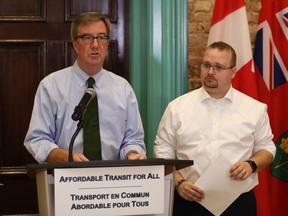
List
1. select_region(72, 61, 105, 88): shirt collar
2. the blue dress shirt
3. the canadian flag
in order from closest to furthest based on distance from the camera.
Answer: the blue dress shirt, select_region(72, 61, 105, 88): shirt collar, the canadian flag

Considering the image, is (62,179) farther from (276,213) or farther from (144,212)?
(276,213)

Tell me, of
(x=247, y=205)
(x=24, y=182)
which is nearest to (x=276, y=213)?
(x=247, y=205)

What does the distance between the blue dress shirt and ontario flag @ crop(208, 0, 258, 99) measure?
88cm

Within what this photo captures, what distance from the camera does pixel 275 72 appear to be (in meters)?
3.21

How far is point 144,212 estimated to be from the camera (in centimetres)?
178

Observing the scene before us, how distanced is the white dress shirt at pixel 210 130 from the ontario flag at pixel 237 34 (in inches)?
16.6

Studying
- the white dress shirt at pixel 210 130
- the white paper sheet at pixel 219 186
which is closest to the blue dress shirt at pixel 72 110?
the white dress shirt at pixel 210 130

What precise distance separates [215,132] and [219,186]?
0.96 ft

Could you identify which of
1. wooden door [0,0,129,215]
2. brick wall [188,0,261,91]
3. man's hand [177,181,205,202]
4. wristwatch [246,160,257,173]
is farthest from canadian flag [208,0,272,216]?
wooden door [0,0,129,215]

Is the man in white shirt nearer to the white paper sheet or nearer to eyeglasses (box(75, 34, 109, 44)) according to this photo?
the white paper sheet

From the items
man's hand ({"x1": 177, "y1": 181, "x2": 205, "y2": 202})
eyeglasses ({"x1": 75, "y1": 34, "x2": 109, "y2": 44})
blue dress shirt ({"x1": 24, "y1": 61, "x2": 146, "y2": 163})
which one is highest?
eyeglasses ({"x1": 75, "y1": 34, "x2": 109, "y2": 44})

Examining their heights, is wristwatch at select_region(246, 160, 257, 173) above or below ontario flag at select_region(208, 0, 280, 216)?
below

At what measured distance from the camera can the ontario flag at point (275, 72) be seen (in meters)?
3.21

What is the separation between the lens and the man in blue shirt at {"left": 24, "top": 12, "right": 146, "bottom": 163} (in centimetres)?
237
